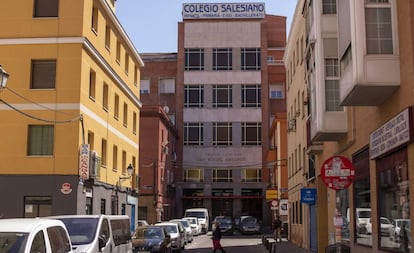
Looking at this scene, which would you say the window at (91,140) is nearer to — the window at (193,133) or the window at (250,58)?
the window at (193,133)

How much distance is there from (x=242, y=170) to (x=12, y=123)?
143 ft

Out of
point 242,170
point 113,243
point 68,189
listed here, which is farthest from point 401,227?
point 242,170

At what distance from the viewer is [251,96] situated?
6975 cm

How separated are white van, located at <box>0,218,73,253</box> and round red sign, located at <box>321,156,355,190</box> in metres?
5.42

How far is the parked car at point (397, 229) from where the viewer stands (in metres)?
12.6

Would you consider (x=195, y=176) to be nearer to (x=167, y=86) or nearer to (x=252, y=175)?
(x=252, y=175)

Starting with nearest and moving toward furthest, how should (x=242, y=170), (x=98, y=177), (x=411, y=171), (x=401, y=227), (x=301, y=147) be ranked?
(x=411, y=171) → (x=401, y=227) → (x=98, y=177) → (x=301, y=147) → (x=242, y=170)

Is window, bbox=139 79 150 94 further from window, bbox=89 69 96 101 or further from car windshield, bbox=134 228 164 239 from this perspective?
car windshield, bbox=134 228 164 239

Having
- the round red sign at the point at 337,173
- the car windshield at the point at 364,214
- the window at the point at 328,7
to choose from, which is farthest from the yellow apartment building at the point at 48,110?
the round red sign at the point at 337,173

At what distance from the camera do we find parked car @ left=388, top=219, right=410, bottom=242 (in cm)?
1261

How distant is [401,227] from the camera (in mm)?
12750

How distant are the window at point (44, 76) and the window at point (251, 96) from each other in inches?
1722

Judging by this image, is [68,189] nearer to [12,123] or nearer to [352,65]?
[12,123]

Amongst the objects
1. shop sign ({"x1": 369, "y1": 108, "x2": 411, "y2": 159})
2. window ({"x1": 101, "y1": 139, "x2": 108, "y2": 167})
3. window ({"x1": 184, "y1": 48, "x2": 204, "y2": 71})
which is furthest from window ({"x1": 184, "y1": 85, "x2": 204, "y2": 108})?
shop sign ({"x1": 369, "y1": 108, "x2": 411, "y2": 159})
